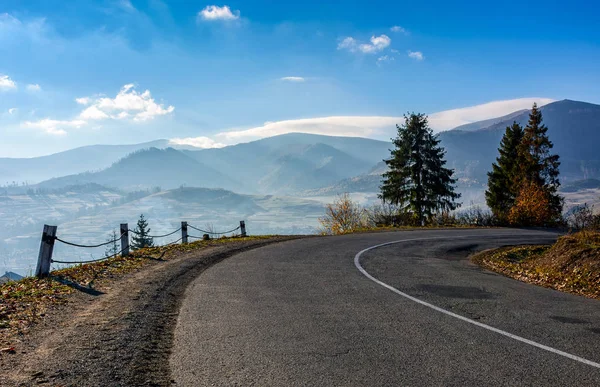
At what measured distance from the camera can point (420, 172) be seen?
158 ft

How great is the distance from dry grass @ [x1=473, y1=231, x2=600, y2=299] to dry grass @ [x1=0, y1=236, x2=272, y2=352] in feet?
33.3

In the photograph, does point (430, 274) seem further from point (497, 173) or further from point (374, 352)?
point (497, 173)

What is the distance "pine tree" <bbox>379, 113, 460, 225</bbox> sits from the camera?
156 feet

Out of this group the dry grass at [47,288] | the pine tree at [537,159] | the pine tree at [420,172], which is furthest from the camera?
the pine tree at [420,172]

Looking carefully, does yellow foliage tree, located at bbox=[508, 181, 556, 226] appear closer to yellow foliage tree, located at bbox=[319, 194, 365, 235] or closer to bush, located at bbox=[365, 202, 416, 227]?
bush, located at bbox=[365, 202, 416, 227]

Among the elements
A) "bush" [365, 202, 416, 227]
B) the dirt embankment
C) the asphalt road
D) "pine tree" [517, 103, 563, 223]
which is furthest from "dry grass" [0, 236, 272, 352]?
"pine tree" [517, 103, 563, 223]

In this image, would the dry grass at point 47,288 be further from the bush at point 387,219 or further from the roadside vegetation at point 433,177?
the roadside vegetation at point 433,177

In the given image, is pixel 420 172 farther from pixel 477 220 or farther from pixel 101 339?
pixel 101 339

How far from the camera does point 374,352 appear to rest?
5.11 metres

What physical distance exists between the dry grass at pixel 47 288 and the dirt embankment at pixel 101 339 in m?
0.12

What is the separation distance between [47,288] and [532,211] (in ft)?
117

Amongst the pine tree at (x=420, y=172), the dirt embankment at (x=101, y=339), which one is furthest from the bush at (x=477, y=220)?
the dirt embankment at (x=101, y=339)

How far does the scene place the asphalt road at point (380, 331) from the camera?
14.6 ft

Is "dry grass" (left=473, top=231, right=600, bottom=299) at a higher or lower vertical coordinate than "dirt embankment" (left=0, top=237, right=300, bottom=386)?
lower
